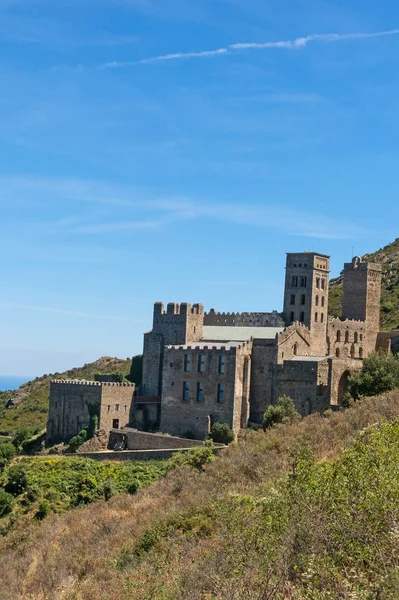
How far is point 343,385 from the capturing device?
179ft

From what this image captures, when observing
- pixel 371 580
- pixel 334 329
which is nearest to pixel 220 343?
pixel 334 329

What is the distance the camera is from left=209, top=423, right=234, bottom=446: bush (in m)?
54.7

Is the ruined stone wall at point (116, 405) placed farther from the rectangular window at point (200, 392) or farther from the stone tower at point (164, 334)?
the rectangular window at point (200, 392)

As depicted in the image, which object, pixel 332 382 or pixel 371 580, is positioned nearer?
pixel 371 580

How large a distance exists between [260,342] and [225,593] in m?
39.1

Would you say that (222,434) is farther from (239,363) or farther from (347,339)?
(347,339)

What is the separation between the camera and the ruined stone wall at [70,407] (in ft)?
202

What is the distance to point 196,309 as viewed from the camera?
208 ft

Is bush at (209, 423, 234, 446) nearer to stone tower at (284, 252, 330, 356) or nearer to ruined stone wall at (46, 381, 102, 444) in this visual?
ruined stone wall at (46, 381, 102, 444)

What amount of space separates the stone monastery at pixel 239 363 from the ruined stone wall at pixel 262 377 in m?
0.07

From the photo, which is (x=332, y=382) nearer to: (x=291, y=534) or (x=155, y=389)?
(x=155, y=389)

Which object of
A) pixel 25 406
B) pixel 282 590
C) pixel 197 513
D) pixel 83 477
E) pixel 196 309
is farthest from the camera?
pixel 25 406

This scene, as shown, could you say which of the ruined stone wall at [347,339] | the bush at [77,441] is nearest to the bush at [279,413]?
the ruined stone wall at [347,339]

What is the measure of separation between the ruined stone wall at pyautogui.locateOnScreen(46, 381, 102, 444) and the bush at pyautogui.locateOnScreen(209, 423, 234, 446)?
393 inches
